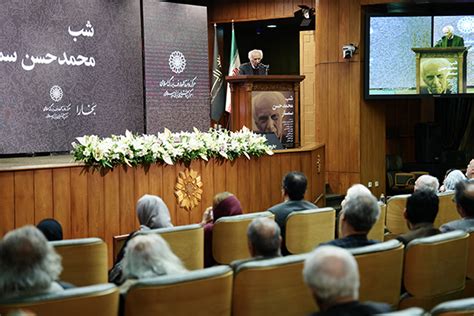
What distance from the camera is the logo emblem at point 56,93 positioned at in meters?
9.36

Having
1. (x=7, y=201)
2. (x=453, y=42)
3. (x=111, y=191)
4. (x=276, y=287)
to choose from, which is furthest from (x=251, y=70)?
(x=276, y=287)

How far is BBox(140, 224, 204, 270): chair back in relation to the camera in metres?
4.36

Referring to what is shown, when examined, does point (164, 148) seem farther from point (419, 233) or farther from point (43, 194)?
point (419, 233)

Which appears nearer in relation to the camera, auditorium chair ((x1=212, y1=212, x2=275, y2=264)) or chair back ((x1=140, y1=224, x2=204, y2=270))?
chair back ((x1=140, y1=224, x2=204, y2=270))

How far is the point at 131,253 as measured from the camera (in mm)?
3277

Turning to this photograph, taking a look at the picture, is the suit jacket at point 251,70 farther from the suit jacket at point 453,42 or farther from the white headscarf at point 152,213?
the white headscarf at point 152,213

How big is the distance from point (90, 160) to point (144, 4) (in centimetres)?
486

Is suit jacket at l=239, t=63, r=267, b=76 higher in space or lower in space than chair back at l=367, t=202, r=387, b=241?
higher

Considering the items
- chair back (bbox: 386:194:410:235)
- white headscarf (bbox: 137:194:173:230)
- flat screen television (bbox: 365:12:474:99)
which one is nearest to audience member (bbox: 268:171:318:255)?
chair back (bbox: 386:194:410:235)

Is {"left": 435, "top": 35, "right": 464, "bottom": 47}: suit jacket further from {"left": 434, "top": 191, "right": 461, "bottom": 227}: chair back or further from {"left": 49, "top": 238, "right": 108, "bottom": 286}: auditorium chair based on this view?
{"left": 49, "top": 238, "right": 108, "bottom": 286}: auditorium chair

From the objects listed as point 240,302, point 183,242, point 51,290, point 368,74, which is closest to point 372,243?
point 240,302

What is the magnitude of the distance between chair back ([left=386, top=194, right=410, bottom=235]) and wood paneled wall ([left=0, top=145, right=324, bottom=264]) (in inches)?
75.6

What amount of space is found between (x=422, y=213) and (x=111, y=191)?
284cm

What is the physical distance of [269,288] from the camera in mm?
3367
